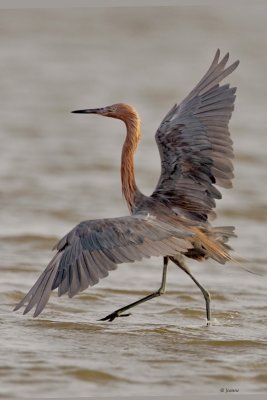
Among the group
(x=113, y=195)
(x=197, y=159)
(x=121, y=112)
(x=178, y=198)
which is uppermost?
(x=121, y=112)

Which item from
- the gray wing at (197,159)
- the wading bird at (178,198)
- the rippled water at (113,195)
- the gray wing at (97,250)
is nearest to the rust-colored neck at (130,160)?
the wading bird at (178,198)

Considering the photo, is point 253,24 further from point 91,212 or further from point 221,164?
point 221,164

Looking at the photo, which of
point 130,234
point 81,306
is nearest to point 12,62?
point 81,306

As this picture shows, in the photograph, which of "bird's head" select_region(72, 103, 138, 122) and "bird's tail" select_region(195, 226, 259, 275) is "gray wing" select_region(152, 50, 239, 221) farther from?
"bird's head" select_region(72, 103, 138, 122)

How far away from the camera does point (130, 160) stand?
10.4 meters

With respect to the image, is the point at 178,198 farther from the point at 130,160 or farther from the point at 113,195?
the point at 113,195

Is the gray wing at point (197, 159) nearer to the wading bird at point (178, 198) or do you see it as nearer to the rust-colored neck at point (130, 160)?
the wading bird at point (178, 198)

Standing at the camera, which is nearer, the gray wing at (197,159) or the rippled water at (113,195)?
the rippled water at (113,195)

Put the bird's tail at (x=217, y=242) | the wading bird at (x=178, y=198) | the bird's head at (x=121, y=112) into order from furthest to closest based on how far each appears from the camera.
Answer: the bird's head at (x=121, y=112), the bird's tail at (x=217, y=242), the wading bird at (x=178, y=198)

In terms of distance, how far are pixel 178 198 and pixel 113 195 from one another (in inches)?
209

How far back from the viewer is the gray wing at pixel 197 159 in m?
9.90

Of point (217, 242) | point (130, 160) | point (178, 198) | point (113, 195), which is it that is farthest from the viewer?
point (113, 195)

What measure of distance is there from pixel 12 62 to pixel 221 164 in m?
13.1

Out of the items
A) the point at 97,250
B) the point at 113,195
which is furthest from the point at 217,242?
the point at 113,195
